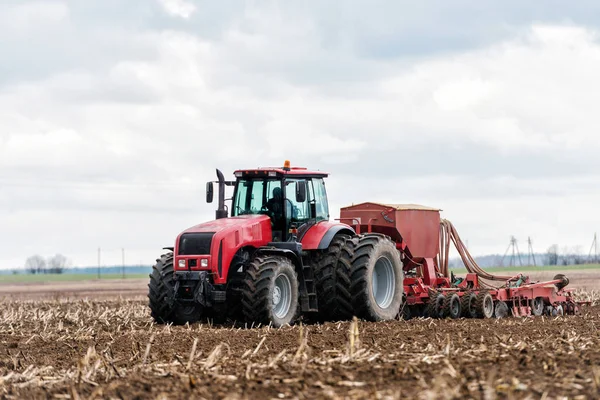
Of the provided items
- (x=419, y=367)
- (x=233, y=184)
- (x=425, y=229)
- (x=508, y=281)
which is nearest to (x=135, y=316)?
(x=233, y=184)

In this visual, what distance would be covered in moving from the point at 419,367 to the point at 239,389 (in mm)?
1832

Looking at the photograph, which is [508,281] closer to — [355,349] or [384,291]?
[384,291]

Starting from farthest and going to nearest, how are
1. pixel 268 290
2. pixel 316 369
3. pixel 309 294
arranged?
pixel 309 294 < pixel 268 290 < pixel 316 369

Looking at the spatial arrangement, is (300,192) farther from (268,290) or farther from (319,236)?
(268,290)

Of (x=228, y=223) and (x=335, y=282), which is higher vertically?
(x=228, y=223)

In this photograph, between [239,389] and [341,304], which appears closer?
[239,389]

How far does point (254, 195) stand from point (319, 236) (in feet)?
4.64

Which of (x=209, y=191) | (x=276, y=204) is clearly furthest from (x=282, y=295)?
(x=209, y=191)

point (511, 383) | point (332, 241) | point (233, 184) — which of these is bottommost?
point (511, 383)

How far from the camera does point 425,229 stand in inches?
852

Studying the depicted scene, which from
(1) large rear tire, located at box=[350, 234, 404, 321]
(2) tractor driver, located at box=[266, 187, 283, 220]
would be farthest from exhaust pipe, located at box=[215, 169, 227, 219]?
(1) large rear tire, located at box=[350, 234, 404, 321]

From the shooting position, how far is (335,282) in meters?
17.9

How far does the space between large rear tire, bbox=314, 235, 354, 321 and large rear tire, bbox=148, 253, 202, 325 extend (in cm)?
232

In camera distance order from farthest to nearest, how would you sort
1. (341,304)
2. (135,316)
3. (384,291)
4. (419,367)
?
1. (135,316)
2. (384,291)
3. (341,304)
4. (419,367)
